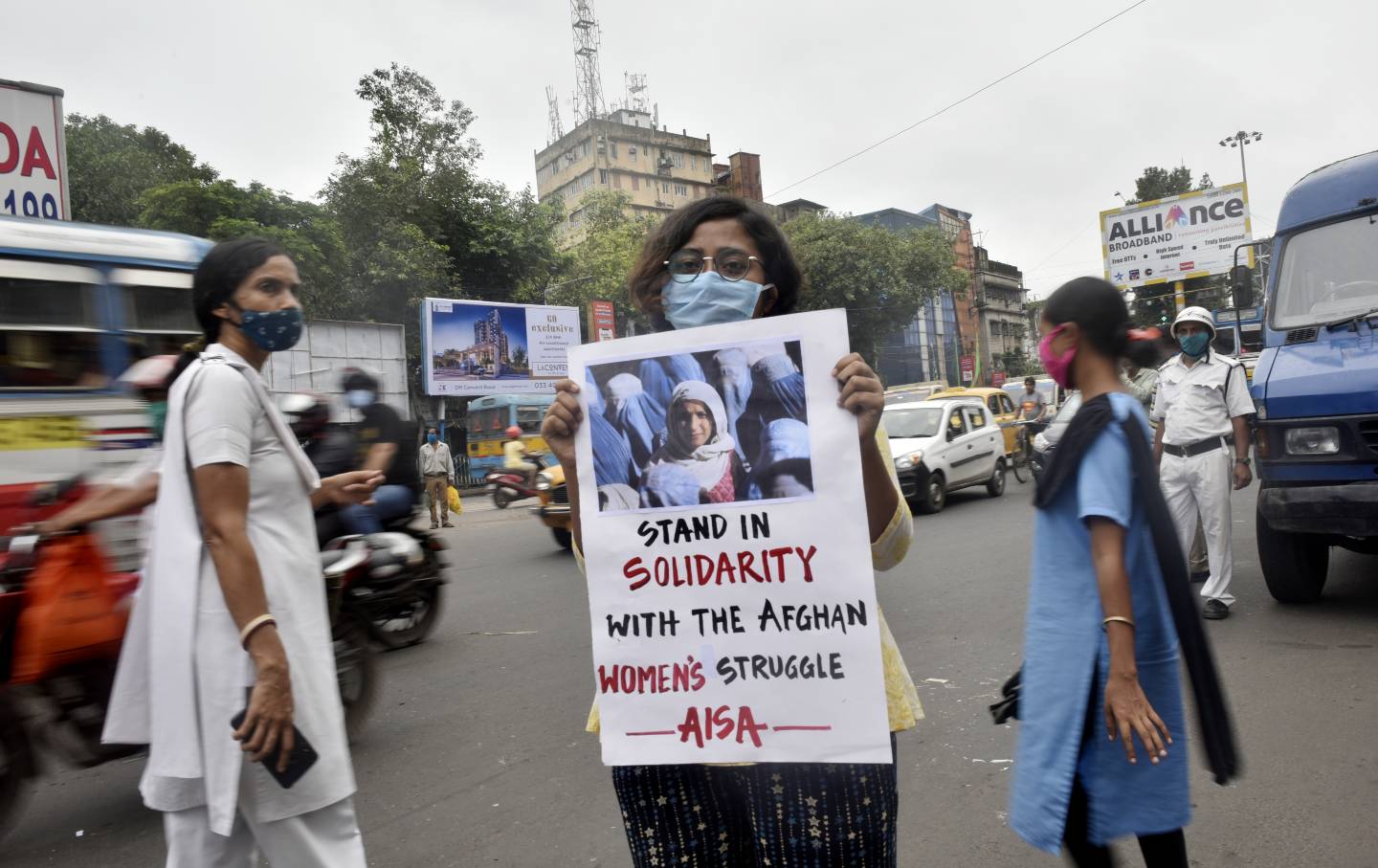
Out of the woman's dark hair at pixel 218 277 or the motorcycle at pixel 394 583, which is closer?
the woman's dark hair at pixel 218 277

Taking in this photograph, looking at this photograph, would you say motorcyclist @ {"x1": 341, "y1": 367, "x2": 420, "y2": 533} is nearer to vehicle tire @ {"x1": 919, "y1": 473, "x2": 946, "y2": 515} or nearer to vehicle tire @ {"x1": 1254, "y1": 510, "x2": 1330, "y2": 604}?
vehicle tire @ {"x1": 1254, "y1": 510, "x2": 1330, "y2": 604}

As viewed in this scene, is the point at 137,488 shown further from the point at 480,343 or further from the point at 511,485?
the point at 480,343

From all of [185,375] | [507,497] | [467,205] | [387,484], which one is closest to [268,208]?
[467,205]

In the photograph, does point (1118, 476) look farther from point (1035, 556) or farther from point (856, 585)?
point (856, 585)

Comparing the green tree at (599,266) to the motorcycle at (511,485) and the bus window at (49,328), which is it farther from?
the bus window at (49,328)

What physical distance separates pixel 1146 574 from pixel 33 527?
3.88m

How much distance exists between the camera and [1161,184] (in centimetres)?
4453

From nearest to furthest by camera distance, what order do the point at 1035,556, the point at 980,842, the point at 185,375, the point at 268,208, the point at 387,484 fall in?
the point at 185,375
the point at 1035,556
the point at 980,842
the point at 387,484
the point at 268,208

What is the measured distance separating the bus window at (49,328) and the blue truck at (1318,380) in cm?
740

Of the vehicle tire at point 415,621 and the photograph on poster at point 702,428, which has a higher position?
the photograph on poster at point 702,428

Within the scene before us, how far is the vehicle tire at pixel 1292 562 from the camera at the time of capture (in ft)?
18.9

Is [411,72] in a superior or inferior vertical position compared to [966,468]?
superior

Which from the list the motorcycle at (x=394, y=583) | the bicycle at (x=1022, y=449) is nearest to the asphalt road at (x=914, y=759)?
the motorcycle at (x=394, y=583)

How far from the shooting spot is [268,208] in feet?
82.8
